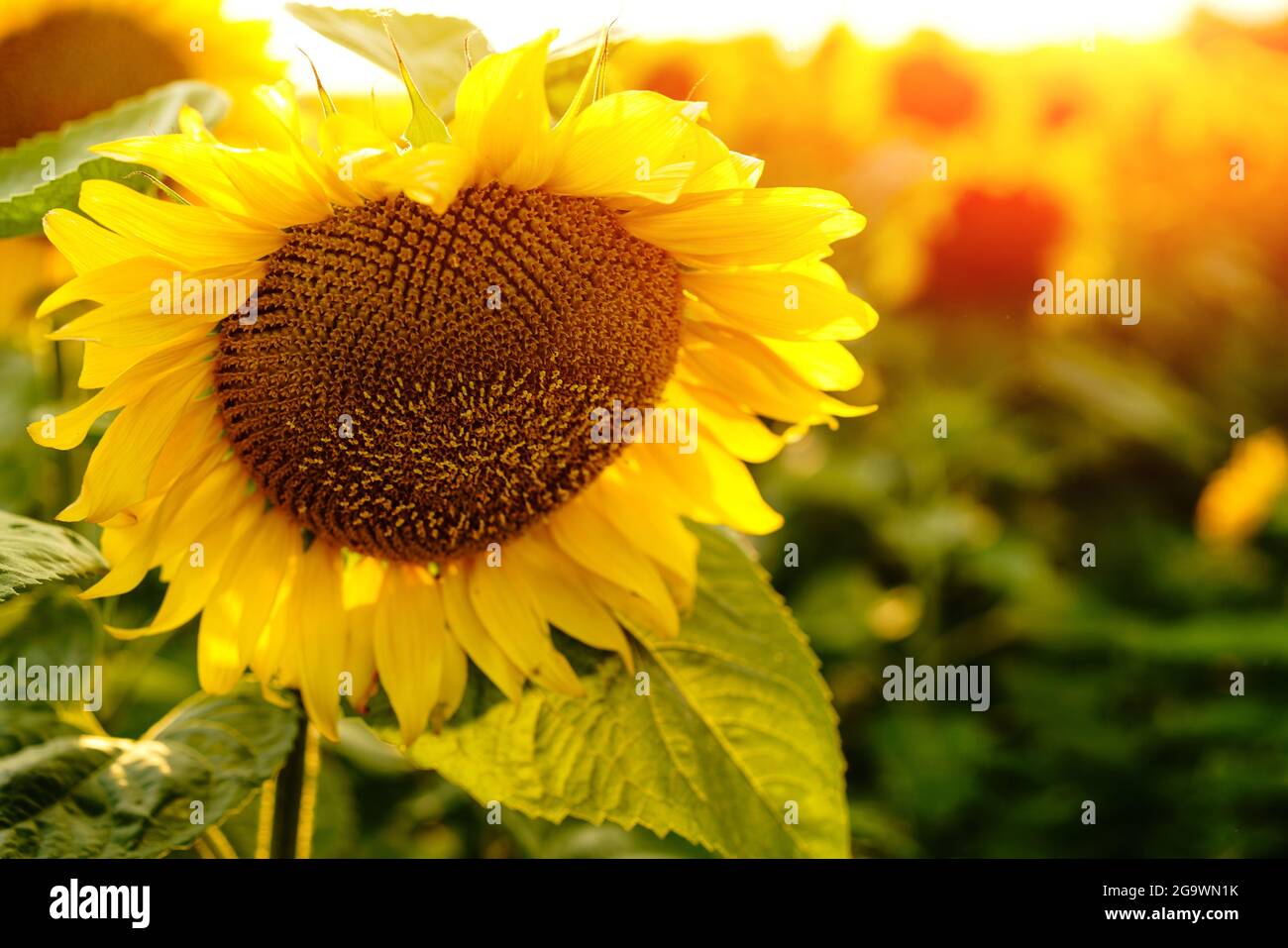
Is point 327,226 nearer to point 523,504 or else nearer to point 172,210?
point 172,210

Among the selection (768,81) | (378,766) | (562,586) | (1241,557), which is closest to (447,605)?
(562,586)

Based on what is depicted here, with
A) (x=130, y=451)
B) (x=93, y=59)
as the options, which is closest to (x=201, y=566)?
(x=130, y=451)

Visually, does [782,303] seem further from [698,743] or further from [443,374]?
[698,743]

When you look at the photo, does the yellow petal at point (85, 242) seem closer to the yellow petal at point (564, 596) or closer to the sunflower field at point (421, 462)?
the sunflower field at point (421, 462)

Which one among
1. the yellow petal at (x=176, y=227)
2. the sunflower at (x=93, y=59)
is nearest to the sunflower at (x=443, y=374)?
the yellow petal at (x=176, y=227)

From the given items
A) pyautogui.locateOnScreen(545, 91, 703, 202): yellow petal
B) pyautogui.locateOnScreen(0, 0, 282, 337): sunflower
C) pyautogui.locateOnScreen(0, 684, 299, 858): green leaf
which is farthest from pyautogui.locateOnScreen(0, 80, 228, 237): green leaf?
pyautogui.locateOnScreen(0, 0, 282, 337): sunflower

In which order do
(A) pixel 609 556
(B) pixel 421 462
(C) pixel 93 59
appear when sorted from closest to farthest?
1. (B) pixel 421 462
2. (A) pixel 609 556
3. (C) pixel 93 59

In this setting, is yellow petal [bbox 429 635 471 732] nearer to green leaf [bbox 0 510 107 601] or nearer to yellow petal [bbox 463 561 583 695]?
yellow petal [bbox 463 561 583 695]
